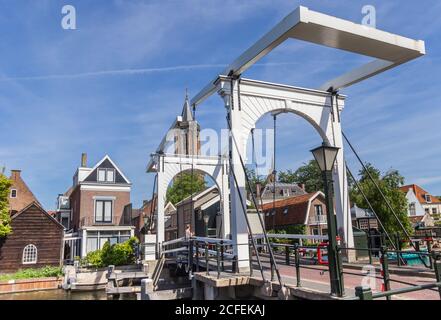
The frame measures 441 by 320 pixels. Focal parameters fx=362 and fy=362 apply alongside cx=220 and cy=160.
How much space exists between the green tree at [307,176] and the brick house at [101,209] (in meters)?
33.0

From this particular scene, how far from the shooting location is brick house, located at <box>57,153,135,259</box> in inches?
1139

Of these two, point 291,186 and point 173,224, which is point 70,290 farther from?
point 291,186

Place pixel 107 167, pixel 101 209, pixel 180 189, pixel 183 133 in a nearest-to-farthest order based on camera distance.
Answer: pixel 183 133 → pixel 101 209 → pixel 107 167 → pixel 180 189

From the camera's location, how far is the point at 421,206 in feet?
161

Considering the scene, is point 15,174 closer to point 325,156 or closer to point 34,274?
point 34,274

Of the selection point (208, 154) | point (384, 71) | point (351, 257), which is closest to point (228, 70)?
point (384, 71)

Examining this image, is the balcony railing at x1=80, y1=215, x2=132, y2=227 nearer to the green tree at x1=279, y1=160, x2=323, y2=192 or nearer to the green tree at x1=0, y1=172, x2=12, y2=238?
the green tree at x1=0, y1=172, x2=12, y2=238

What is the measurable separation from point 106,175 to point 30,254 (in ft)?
31.1

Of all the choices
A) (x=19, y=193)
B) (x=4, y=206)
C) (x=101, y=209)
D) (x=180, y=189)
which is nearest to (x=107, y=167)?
(x=101, y=209)

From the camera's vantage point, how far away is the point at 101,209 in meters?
30.6

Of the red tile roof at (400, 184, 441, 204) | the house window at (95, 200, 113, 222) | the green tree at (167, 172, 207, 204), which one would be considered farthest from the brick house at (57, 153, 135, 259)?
the red tile roof at (400, 184, 441, 204)

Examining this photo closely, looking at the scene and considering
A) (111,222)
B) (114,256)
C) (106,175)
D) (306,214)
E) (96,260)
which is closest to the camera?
(114,256)

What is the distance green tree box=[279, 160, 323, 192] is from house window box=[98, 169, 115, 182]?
33.5m

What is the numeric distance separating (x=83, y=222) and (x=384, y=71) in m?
26.3
